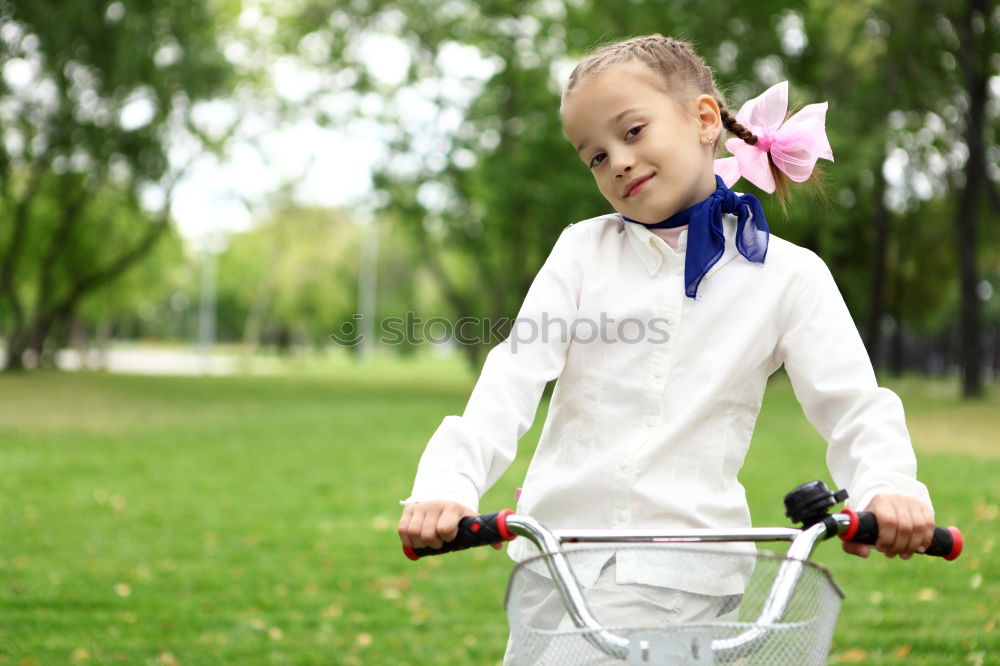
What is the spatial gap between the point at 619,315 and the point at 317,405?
812 inches

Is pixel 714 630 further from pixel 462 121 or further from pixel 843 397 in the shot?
pixel 462 121

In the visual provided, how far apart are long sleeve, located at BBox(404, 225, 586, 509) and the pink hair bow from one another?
49cm

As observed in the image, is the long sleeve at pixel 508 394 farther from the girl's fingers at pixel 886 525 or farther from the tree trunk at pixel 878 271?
the tree trunk at pixel 878 271

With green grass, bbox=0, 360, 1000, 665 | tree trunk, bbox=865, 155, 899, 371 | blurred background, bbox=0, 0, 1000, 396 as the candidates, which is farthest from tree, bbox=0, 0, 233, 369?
tree trunk, bbox=865, 155, 899, 371

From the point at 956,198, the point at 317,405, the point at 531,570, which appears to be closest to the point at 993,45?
the point at 956,198

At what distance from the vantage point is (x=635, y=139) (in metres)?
2.28

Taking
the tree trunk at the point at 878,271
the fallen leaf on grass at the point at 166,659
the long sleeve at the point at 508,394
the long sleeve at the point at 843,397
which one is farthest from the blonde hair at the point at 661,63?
the tree trunk at the point at 878,271

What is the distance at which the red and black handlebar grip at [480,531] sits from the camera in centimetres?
187

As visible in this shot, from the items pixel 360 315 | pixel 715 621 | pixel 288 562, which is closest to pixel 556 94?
pixel 360 315

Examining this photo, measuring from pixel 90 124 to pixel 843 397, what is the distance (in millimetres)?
24772

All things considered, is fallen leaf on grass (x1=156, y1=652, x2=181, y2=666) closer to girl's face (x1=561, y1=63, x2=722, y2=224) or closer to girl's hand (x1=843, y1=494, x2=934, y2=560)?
girl's face (x1=561, y1=63, x2=722, y2=224)

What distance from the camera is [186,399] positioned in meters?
23.3

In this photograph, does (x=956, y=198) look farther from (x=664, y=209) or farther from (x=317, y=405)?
(x=664, y=209)

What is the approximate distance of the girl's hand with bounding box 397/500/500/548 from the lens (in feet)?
6.22
